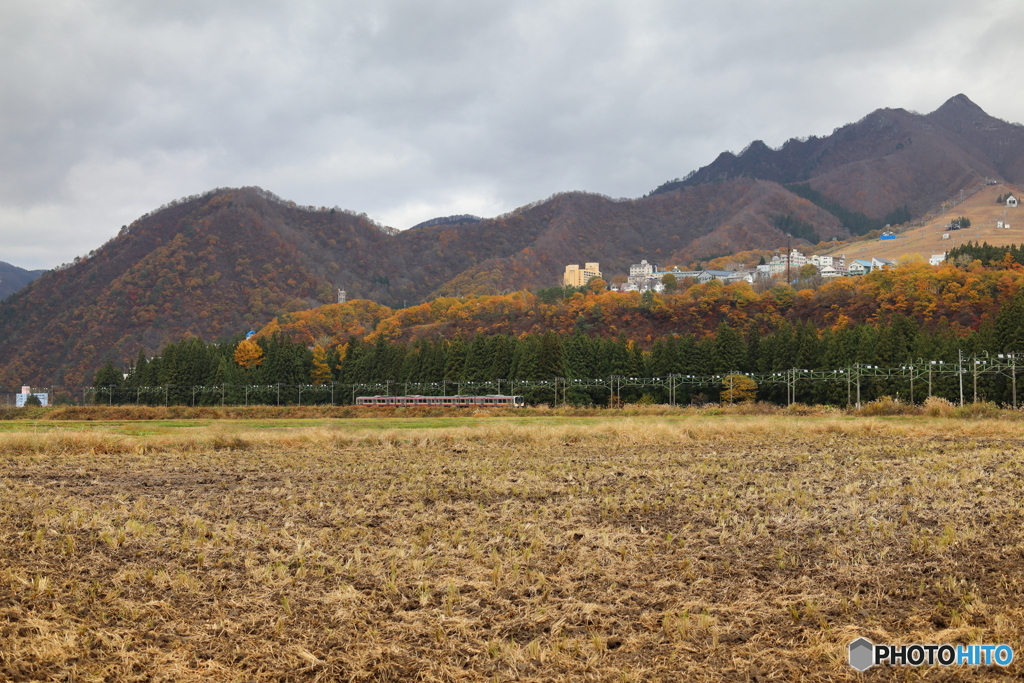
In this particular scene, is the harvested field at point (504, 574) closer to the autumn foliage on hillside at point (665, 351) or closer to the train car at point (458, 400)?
the autumn foliage on hillside at point (665, 351)

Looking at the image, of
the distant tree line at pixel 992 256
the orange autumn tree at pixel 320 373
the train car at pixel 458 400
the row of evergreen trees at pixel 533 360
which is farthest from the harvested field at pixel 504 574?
the distant tree line at pixel 992 256

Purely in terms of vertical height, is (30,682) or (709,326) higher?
(709,326)

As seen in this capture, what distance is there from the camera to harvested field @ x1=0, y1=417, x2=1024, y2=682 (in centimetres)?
857

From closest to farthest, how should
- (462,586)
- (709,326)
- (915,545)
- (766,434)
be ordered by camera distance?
1. (462,586)
2. (915,545)
3. (766,434)
4. (709,326)

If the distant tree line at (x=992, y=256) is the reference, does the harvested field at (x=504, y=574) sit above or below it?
below

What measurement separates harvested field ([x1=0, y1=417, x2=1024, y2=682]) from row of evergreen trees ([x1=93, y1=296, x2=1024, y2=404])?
68.1 meters

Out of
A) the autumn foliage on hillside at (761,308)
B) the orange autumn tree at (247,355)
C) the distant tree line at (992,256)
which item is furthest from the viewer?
the distant tree line at (992,256)

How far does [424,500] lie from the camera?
1702cm

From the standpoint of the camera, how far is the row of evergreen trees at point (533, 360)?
278 feet

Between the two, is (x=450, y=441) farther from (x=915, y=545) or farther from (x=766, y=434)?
(x=915, y=545)

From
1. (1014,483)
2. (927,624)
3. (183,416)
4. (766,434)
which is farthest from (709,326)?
(927,624)

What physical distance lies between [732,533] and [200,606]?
8.58 metres

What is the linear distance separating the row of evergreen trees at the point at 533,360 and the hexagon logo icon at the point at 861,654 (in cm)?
7423

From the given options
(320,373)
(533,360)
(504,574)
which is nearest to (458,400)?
(533,360)
